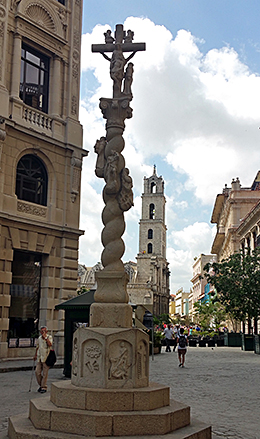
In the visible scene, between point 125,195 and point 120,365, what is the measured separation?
8.96 ft

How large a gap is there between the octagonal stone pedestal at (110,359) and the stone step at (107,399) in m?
0.17

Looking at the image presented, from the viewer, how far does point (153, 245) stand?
392ft

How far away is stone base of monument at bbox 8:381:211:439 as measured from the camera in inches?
238

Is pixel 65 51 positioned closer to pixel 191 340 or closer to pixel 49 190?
pixel 49 190

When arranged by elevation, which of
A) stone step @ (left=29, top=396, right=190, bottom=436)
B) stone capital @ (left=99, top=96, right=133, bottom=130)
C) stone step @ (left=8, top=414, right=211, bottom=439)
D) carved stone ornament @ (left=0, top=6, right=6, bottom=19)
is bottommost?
stone step @ (left=8, top=414, right=211, bottom=439)

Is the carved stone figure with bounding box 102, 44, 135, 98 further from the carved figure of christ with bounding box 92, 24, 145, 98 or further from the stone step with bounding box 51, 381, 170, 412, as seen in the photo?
the stone step with bounding box 51, 381, 170, 412

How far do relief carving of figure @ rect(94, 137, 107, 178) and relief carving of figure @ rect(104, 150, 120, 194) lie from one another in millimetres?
247

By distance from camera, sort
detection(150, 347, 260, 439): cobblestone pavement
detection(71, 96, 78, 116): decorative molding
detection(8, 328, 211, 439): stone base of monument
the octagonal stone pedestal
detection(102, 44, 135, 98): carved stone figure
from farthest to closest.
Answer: detection(71, 96, 78, 116): decorative molding
detection(102, 44, 135, 98): carved stone figure
detection(150, 347, 260, 439): cobblestone pavement
the octagonal stone pedestal
detection(8, 328, 211, 439): stone base of monument

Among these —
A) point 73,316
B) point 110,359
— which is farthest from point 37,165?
point 110,359

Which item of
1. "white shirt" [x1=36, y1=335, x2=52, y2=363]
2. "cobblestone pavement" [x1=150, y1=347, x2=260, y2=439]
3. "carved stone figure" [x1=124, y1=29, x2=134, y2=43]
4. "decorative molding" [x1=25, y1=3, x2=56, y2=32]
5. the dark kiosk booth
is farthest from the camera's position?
"decorative molding" [x1=25, y1=3, x2=56, y2=32]

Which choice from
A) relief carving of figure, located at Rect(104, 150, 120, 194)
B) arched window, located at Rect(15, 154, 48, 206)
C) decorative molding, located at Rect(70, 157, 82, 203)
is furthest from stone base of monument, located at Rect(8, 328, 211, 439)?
decorative molding, located at Rect(70, 157, 82, 203)

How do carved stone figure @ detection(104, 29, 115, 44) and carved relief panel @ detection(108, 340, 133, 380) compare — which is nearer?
carved relief panel @ detection(108, 340, 133, 380)

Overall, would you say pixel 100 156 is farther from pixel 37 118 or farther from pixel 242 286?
pixel 242 286

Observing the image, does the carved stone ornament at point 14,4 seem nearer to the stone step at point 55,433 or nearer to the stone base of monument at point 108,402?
the stone base of monument at point 108,402
